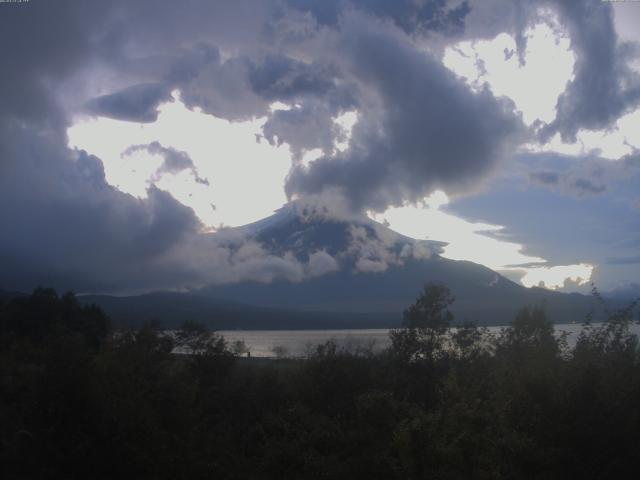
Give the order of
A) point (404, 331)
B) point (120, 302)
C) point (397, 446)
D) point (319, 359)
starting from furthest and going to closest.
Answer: point (120, 302) < point (404, 331) < point (319, 359) < point (397, 446)

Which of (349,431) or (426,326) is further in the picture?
(426,326)

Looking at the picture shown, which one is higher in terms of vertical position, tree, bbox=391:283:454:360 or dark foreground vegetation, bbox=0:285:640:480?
tree, bbox=391:283:454:360

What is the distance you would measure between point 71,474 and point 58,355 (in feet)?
9.13

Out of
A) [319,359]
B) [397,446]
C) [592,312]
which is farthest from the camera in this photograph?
[319,359]

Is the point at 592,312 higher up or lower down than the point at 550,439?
higher up

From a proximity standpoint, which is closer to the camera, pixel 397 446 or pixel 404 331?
pixel 397 446

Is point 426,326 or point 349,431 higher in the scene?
point 426,326

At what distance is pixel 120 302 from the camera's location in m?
190

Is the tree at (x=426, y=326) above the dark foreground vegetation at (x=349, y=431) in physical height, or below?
above

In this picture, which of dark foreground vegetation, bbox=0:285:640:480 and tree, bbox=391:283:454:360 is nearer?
dark foreground vegetation, bbox=0:285:640:480

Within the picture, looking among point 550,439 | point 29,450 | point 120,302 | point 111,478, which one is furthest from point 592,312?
point 120,302

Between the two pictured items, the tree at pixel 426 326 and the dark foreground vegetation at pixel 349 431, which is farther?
the tree at pixel 426 326

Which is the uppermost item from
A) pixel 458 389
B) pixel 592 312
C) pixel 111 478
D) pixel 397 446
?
pixel 592 312

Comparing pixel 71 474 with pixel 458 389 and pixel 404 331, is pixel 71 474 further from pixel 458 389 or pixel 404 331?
pixel 404 331
